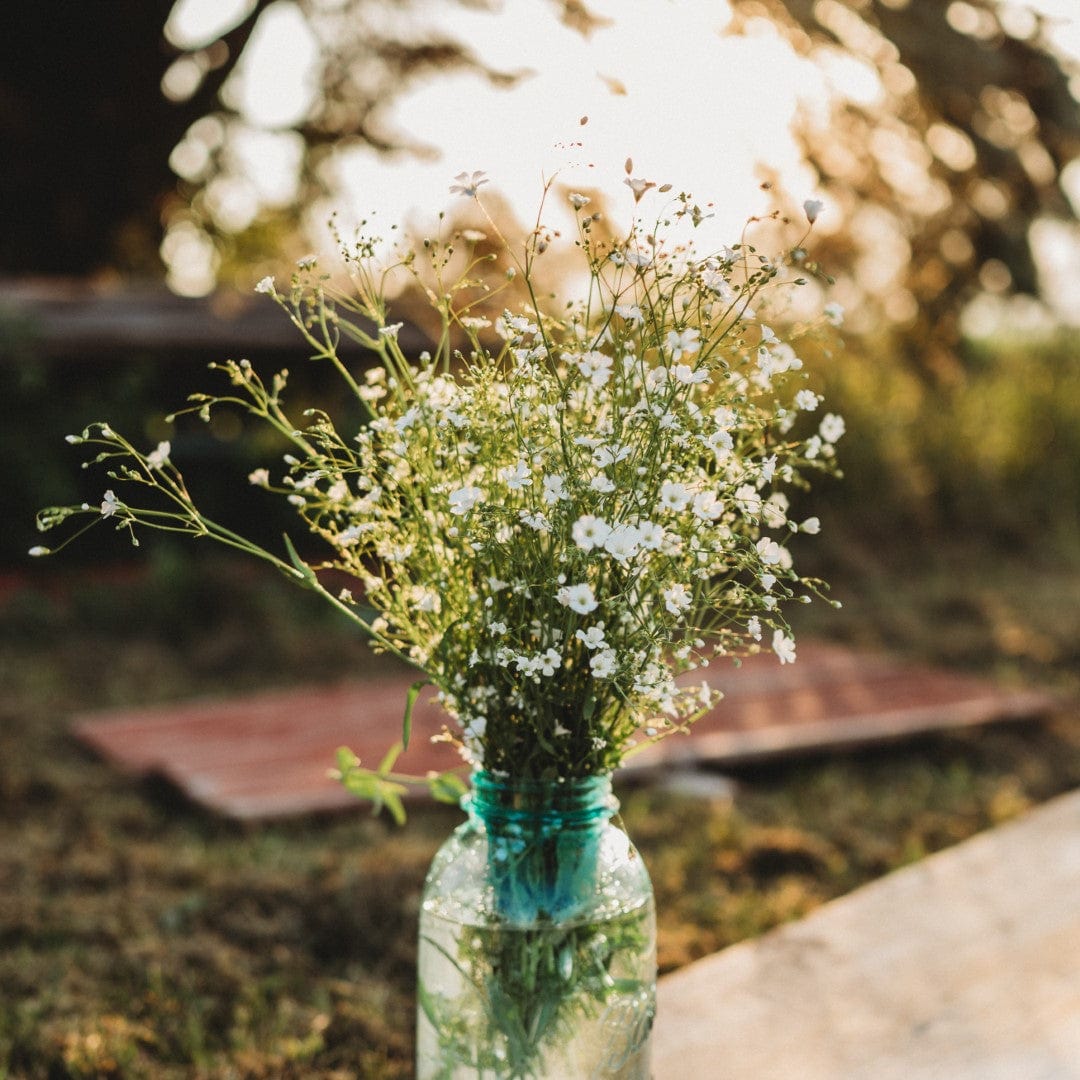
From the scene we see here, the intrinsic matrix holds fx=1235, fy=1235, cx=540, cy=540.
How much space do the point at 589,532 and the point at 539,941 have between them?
1.53ft

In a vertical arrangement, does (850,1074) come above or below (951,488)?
below

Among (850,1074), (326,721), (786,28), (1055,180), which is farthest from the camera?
(1055,180)

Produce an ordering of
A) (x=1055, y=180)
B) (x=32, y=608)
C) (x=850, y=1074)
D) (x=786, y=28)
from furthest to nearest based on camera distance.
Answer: (x=32, y=608) < (x=1055, y=180) < (x=786, y=28) < (x=850, y=1074)

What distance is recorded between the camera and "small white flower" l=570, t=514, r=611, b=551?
117 centimetres

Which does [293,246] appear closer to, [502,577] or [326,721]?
[326,721]

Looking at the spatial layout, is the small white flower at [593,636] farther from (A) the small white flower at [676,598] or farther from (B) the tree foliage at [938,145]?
(B) the tree foliage at [938,145]

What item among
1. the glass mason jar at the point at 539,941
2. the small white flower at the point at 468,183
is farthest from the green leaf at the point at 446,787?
the small white flower at the point at 468,183

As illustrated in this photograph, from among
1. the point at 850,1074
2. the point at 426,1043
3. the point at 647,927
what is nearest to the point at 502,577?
the point at 647,927

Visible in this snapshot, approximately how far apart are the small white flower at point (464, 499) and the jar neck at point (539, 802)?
1.01ft

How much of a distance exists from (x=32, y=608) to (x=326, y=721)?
206 centimetres

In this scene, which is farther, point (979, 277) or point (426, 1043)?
point (979, 277)

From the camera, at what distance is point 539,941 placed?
52.2 inches

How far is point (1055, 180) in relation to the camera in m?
5.13

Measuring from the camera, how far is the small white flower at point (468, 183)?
122 centimetres
